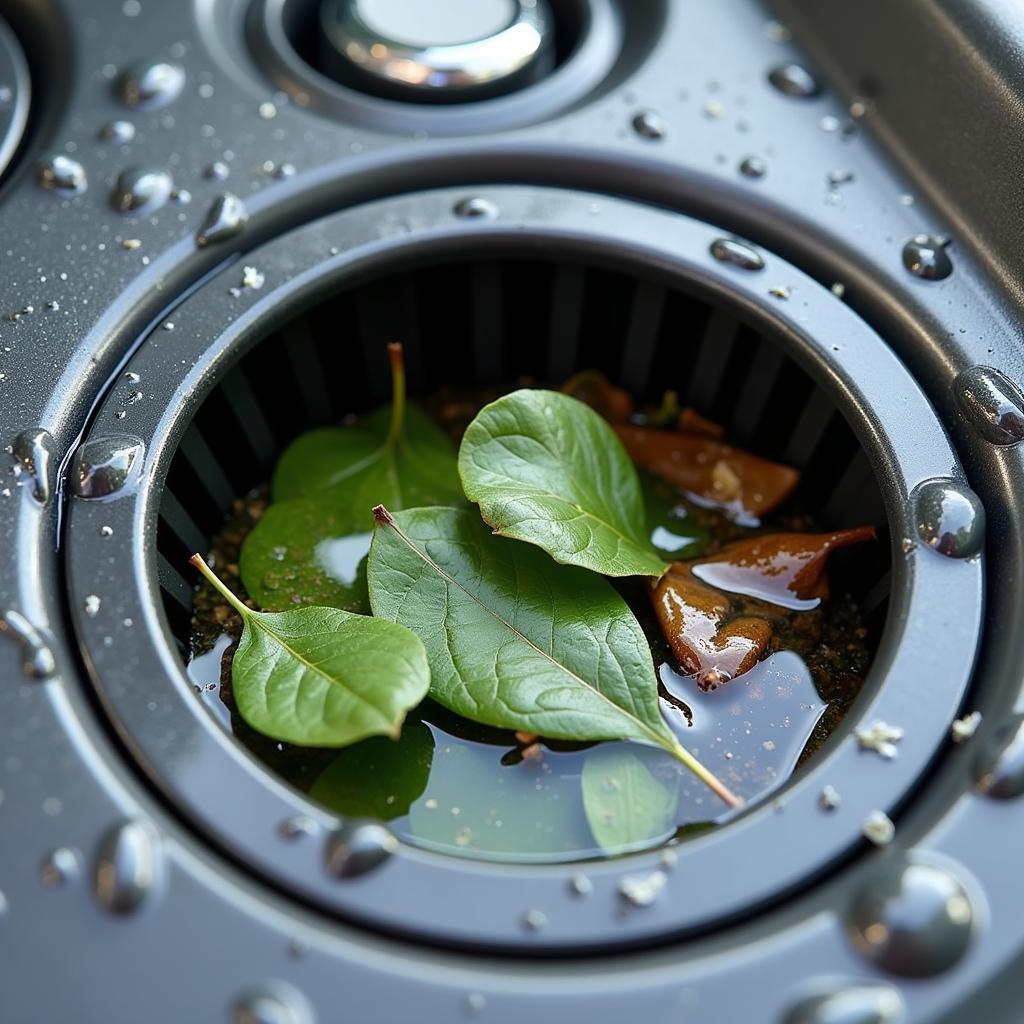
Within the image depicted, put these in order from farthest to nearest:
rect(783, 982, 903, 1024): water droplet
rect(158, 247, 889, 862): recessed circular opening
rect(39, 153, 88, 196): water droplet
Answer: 1. rect(39, 153, 88, 196): water droplet
2. rect(158, 247, 889, 862): recessed circular opening
3. rect(783, 982, 903, 1024): water droplet

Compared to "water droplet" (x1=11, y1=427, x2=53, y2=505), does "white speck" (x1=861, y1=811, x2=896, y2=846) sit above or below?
below

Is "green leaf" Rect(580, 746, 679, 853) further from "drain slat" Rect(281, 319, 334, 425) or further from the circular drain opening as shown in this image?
"drain slat" Rect(281, 319, 334, 425)

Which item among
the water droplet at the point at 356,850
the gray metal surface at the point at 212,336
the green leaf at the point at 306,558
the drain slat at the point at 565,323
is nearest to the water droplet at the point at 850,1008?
the gray metal surface at the point at 212,336

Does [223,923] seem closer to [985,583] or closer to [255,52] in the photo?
[985,583]

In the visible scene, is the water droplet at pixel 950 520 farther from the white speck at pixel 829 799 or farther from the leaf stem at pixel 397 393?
the leaf stem at pixel 397 393

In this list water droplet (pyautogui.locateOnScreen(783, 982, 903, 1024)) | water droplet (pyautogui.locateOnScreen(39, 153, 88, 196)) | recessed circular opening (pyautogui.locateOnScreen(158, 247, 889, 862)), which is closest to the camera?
water droplet (pyautogui.locateOnScreen(783, 982, 903, 1024))

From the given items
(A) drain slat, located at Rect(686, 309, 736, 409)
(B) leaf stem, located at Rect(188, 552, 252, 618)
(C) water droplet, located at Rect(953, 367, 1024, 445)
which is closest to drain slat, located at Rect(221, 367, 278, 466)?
(B) leaf stem, located at Rect(188, 552, 252, 618)

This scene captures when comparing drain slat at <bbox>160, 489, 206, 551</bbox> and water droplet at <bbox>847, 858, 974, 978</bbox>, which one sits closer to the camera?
water droplet at <bbox>847, 858, 974, 978</bbox>

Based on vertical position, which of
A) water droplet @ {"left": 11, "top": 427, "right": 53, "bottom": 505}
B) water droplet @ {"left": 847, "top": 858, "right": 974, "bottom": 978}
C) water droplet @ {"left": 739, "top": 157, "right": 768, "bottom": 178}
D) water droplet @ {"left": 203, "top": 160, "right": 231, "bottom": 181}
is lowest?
water droplet @ {"left": 847, "top": 858, "right": 974, "bottom": 978}
